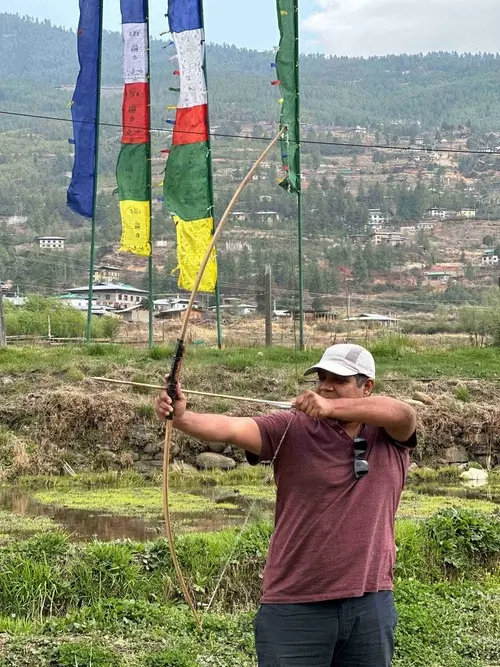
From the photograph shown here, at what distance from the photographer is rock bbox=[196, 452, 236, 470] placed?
1608 cm

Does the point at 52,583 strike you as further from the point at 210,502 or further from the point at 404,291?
the point at 404,291

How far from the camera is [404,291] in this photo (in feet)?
216

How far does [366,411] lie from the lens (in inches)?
169

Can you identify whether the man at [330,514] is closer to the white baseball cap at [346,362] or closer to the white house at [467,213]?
the white baseball cap at [346,362]

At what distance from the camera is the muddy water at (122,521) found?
1132cm

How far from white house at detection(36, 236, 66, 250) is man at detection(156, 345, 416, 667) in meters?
82.9

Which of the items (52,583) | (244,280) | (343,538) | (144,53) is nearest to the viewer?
(343,538)

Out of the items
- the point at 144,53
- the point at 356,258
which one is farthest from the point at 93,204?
the point at 356,258

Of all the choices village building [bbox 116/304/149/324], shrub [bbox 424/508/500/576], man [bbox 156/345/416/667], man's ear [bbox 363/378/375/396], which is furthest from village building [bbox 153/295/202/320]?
man [bbox 156/345/416/667]

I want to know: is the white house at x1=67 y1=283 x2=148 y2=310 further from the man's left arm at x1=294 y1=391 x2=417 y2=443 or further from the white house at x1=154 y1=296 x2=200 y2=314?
the man's left arm at x1=294 y1=391 x2=417 y2=443

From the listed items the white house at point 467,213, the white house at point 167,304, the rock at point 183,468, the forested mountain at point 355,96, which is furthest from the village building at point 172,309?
the forested mountain at point 355,96

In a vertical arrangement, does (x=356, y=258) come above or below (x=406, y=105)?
below

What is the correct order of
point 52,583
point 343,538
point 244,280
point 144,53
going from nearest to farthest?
point 343,538
point 52,583
point 144,53
point 244,280

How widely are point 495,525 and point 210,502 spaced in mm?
4683
